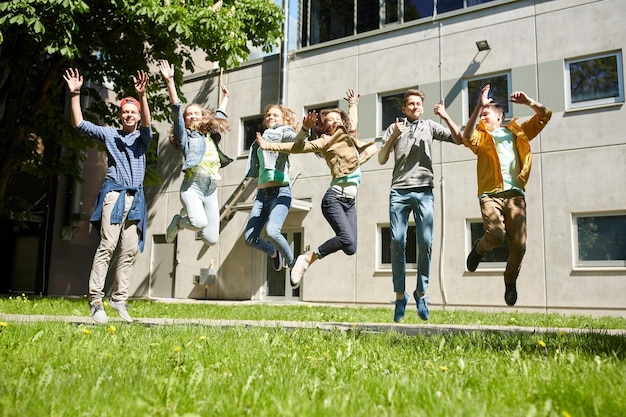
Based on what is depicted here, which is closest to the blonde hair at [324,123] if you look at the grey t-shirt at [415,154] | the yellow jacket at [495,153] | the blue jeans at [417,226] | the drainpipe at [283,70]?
the grey t-shirt at [415,154]

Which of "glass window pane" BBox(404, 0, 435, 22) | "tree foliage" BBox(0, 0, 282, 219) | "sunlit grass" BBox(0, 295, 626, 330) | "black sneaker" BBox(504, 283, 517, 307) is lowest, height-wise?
"sunlit grass" BBox(0, 295, 626, 330)

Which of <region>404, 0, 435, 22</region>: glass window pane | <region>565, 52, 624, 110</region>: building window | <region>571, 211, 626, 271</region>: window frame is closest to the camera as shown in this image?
<region>571, 211, 626, 271</region>: window frame

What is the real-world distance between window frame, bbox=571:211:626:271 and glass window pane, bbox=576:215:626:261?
2.0 inches

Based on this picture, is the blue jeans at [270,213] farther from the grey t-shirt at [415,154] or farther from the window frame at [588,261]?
the window frame at [588,261]

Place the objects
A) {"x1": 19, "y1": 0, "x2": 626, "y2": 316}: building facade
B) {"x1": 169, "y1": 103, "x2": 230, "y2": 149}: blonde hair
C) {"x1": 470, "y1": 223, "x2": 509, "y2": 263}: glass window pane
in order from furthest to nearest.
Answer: {"x1": 470, "y1": 223, "x2": 509, "y2": 263}: glass window pane, {"x1": 19, "y1": 0, "x2": 626, "y2": 316}: building facade, {"x1": 169, "y1": 103, "x2": 230, "y2": 149}: blonde hair

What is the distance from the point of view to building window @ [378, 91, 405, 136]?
17266mm

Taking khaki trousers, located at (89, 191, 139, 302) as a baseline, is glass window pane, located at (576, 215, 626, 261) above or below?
above

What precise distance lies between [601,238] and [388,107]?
6845mm

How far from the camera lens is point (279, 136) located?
704cm

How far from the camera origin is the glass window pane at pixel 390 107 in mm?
17234

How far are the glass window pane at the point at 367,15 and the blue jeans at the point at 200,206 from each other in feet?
40.5

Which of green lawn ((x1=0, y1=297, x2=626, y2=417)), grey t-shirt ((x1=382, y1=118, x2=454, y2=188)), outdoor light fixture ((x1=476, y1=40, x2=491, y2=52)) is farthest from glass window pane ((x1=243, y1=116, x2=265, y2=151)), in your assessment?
green lawn ((x1=0, y1=297, x2=626, y2=417))

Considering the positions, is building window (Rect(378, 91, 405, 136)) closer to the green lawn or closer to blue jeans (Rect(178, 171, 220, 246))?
blue jeans (Rect(178, 171, 220, 246))

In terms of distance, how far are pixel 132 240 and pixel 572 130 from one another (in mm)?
11935
